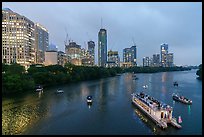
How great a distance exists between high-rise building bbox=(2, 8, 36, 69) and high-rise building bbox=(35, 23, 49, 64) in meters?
14.8

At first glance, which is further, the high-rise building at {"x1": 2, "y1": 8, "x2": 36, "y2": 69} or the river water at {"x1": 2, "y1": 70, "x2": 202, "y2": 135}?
the high-rise building at {"x1": 2, "y1": 8, "x2": 36, "y2": 69}

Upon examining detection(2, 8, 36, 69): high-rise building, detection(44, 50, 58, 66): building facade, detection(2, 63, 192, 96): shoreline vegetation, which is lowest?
detection(2, 63, 192, 96): shoreline vegetation

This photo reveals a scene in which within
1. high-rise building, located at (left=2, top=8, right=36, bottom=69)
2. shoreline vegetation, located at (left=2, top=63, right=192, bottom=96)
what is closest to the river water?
shoreline vegetation, located at (left=2, top=63, right=192, bottom=96)

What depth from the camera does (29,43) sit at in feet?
337

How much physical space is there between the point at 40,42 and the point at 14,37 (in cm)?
2495

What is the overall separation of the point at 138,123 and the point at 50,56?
325 ft

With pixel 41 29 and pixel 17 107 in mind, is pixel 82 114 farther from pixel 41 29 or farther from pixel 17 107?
pixel 41 29

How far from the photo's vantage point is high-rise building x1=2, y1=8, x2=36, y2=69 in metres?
95.2

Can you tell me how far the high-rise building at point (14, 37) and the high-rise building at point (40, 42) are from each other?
14767mm

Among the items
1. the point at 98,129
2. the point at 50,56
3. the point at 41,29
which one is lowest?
the point at 98,129

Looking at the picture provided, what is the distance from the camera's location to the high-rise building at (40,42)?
116 m

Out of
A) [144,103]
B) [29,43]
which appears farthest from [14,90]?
[29,43]

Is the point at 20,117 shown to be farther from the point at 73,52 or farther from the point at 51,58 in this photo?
the point at 73,52

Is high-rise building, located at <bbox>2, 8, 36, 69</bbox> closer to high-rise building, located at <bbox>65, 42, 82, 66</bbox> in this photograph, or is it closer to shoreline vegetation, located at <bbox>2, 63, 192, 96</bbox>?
shoreline vegetation, located at <bbox>2, 63, 192, 96</bbox>
